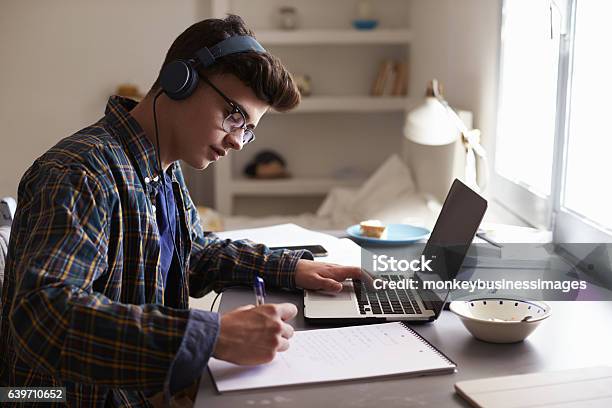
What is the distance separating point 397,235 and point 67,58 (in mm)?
3239

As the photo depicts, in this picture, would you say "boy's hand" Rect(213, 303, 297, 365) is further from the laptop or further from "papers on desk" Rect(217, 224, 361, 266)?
"papers on desk" Rect(217, 224, 361, 266)

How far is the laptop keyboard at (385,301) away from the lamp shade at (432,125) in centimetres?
90

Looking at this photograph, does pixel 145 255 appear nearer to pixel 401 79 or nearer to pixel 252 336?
pixel 252 336

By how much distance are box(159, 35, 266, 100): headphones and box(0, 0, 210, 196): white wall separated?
11.0 feet

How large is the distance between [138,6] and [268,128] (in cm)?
111

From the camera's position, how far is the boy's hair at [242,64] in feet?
4.24

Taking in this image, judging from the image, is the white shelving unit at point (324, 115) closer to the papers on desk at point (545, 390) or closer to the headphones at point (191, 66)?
the headphones at point (191, 66)

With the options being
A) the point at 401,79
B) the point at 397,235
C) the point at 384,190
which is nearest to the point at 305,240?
the point at 397,235

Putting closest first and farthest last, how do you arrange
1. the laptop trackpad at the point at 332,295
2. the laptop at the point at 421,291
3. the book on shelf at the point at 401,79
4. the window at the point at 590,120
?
1. the laptop at the point at 421,291
2. the laptop trackpad at the point at 332,295
3. the window at the point at 590,120
4. the book on shelf at the point at 401,79

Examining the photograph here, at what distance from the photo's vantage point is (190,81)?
1271 millimetres

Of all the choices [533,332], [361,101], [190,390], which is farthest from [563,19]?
[361,101]

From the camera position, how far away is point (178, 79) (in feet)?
4.13

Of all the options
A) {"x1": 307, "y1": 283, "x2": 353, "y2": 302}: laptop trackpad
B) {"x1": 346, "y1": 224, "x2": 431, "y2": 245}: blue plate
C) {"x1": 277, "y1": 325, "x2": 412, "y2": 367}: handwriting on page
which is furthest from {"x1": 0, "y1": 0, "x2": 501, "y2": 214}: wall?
{"x1": 277, "y1": 325, "x2": 412, "y2": 367}: handwriting on page

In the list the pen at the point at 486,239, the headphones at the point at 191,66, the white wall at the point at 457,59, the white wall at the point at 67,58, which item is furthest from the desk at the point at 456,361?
the white wall at the point at 67,58
